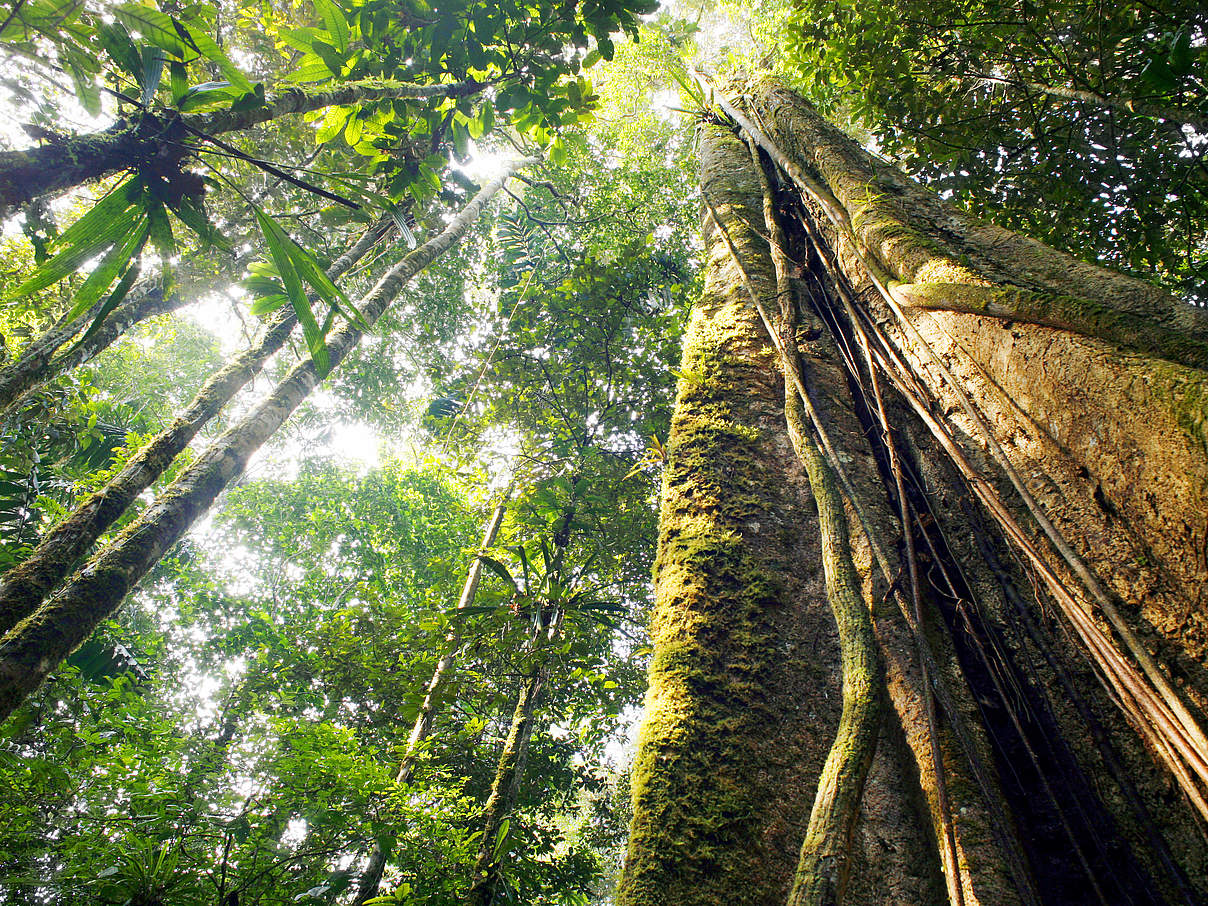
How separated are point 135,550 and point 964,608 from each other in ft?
10.4

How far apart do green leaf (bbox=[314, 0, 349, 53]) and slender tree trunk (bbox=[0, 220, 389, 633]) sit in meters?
1.61

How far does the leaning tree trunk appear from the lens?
34.2 inches

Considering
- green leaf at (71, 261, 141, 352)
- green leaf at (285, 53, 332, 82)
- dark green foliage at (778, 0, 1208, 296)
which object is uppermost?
dark green foliage at (778, 0, 1208, 296)

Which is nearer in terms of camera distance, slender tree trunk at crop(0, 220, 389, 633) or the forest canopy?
the forest canopy

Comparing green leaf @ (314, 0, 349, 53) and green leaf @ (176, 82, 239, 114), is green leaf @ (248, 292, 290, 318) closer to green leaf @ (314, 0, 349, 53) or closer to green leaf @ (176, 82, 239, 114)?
green leaf @ (176, 82, 239, 114)

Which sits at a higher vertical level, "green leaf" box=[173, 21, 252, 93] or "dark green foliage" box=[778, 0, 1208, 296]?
"dark green foliage" box=[778, 0, 1208, 296]

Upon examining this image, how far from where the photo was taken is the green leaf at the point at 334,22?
4.92ft

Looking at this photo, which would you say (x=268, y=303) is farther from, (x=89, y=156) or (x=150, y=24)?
(x=150, y=24)

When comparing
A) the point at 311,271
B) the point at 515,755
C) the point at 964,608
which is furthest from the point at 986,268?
the point at 515,755

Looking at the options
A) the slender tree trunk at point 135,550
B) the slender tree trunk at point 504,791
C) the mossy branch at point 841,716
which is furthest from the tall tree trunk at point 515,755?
the mossy branch at point 841,716

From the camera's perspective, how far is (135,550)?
2363mm

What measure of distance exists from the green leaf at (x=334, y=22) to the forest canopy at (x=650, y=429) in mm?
11

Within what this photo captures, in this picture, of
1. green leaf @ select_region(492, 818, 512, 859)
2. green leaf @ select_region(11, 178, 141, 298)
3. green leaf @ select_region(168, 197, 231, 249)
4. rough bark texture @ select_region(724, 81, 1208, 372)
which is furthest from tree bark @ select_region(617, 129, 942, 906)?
green leaf @ select_region(492, 818, 512, 859)

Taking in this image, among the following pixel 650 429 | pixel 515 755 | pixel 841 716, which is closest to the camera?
pixel 841 716
